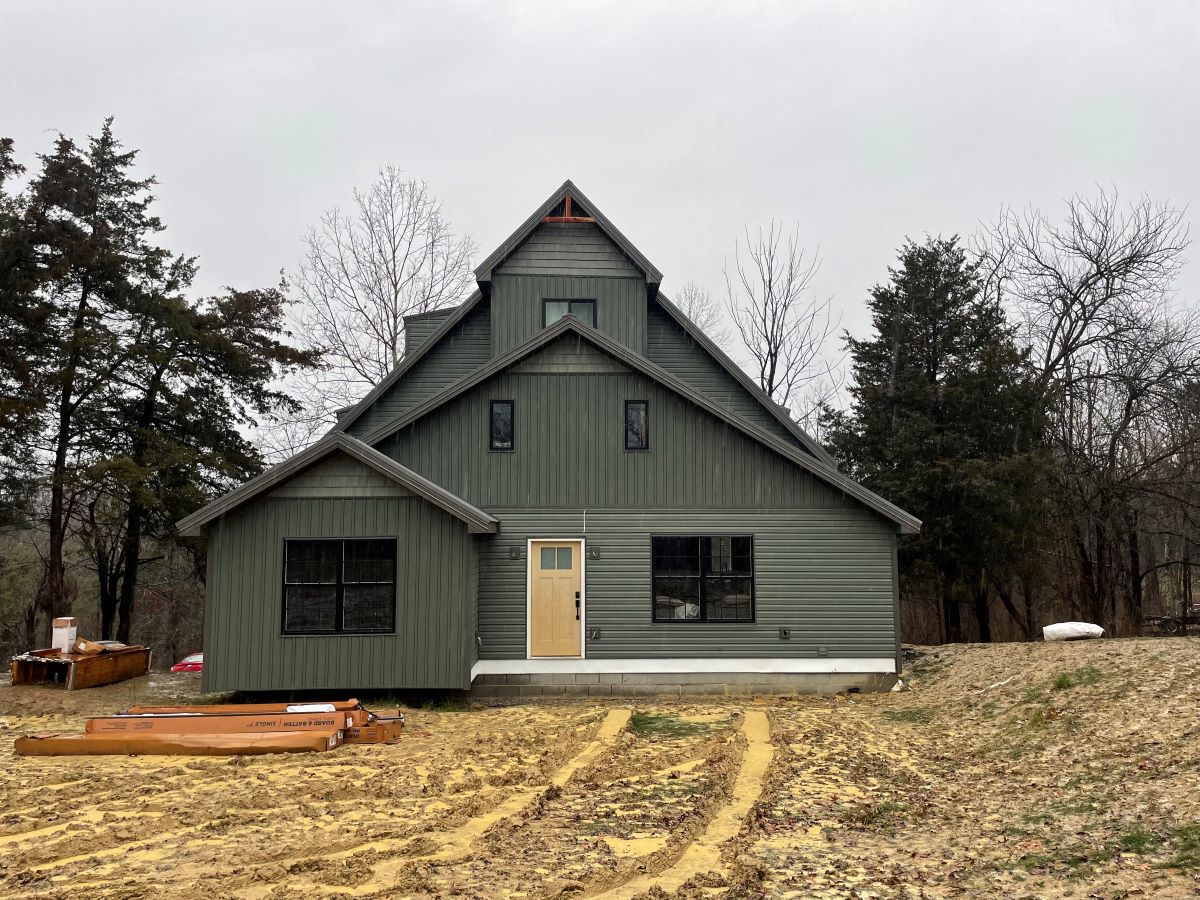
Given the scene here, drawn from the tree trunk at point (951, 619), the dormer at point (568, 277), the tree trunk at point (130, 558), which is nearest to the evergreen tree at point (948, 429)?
the tree trunk at point (951, 619)

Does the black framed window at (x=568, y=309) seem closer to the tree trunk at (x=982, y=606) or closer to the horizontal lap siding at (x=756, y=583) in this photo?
the horizontal lap siding at (x=756, y=583)

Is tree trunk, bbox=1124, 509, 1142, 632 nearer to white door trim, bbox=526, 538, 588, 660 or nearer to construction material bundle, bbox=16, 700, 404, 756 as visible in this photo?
white door trim, bbox=526, 538, 588, 660

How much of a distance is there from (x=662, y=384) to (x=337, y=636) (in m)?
6.32

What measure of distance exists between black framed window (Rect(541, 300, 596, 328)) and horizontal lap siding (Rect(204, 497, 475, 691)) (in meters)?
5.54

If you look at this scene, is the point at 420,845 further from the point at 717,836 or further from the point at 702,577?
the point at 702,577

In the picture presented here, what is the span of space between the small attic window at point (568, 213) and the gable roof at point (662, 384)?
12.0 ft

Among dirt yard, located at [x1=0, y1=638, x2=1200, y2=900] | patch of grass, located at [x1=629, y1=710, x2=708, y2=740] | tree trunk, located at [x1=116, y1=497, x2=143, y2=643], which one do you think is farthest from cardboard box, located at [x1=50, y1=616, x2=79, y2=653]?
patch of grass, located at [x1=629, y1=710, x2=708, y2=740]

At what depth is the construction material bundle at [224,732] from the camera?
8.92 m

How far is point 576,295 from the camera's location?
1667cm

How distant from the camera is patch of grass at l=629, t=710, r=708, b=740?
34.3ft

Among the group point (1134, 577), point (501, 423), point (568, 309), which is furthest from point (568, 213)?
point (1134, 577)

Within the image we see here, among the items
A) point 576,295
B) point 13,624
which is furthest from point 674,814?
point 13,624

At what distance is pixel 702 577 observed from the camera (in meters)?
13.9

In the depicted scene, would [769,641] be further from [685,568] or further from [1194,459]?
[1194,459]
